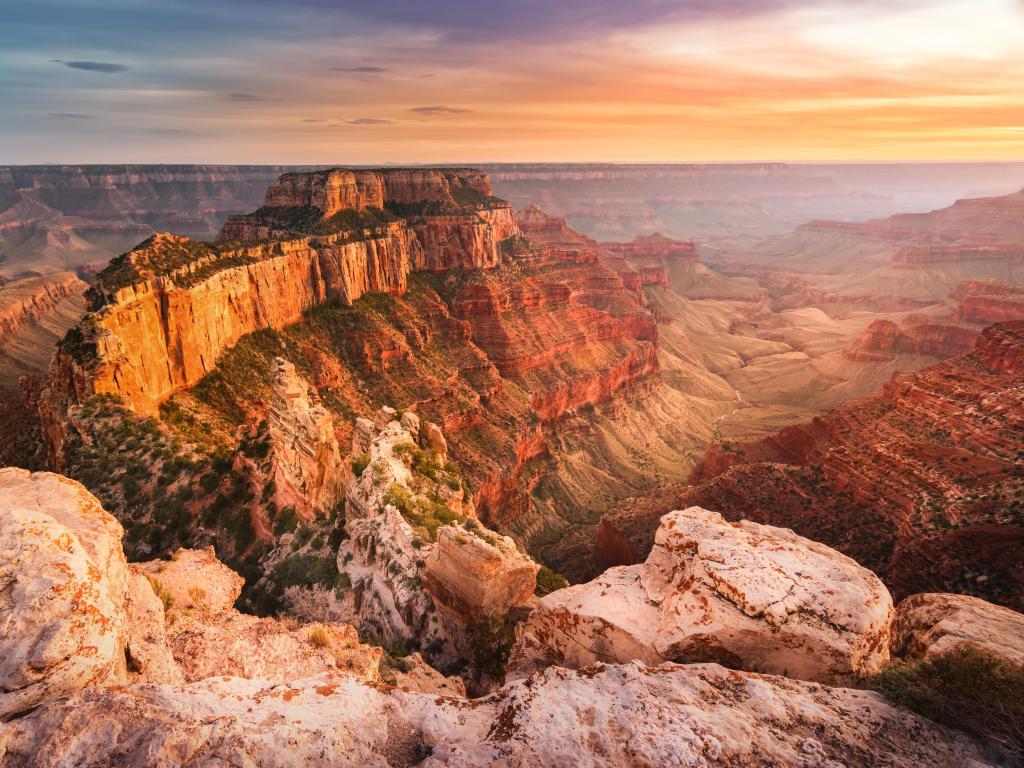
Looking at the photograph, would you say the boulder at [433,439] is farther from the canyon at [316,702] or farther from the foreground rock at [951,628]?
the foreground rock at [951,628]

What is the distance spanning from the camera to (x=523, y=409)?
73.3 m

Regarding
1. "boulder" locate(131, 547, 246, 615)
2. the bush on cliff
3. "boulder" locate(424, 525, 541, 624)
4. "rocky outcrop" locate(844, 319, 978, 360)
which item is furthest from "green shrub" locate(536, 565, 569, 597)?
"rocky outcrop" locate(844, 319, 978, 360)

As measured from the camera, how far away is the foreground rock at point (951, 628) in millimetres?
14109

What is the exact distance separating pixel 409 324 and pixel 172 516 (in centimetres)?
4424

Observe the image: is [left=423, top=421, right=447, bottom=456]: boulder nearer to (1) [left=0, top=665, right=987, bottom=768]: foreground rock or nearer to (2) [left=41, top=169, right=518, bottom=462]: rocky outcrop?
(2) [left=41, top=169, right=518, bottom=462]: rocky outcrop

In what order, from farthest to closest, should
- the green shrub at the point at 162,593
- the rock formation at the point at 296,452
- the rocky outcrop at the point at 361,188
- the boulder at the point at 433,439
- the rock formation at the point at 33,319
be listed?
the rock formation at the point at 33,319 → the rocky outcrop at the point at 361,188 → the boulder at the point at 433,439 → the rock formation at the point at 296,452 → the green shrub at the point at 162,593

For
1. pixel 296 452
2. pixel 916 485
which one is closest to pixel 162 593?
pixel 296 452

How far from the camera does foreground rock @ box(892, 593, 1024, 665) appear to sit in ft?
46.3

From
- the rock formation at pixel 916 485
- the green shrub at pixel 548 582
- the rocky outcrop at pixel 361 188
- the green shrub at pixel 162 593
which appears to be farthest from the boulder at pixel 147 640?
the rocky outcrop at pixel 361 188

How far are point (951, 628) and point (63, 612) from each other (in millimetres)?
21205

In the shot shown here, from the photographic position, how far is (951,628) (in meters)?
15.2

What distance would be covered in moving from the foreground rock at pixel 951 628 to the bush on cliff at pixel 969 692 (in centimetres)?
75

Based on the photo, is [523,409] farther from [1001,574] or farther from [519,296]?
[1001,574]

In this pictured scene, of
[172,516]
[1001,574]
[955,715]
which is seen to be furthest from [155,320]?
[1001,574]
